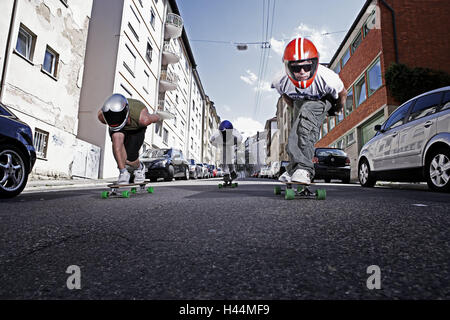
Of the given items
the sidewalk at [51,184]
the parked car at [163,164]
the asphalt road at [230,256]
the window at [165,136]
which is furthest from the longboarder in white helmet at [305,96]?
the window at [165,136]

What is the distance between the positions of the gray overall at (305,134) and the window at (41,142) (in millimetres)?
9115

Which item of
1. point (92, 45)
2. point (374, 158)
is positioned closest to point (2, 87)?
point (92, 45)

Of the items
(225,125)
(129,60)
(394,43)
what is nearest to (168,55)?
(129,60)

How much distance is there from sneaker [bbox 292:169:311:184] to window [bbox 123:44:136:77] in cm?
1504

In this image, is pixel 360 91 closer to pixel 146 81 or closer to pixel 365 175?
pixel 365 175

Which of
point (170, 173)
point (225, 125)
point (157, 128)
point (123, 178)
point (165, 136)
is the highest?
point (157, 128)

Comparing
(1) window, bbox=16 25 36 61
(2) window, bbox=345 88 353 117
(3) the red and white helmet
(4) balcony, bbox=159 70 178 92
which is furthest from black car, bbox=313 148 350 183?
(4) balcony, bbox=159 70 178 92

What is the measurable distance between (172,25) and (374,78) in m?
16.2

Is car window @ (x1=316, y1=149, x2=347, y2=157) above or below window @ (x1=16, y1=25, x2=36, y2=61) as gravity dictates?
below

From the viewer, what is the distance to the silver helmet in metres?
3.91

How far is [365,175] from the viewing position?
22.3 feet

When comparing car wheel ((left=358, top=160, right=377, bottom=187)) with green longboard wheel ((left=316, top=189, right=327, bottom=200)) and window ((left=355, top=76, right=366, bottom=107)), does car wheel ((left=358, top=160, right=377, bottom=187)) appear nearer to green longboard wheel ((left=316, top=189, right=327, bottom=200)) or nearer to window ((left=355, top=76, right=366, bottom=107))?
green longboard wheel ((left=316, top=189, right=327, bottom=200))

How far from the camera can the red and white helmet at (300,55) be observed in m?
3.04
